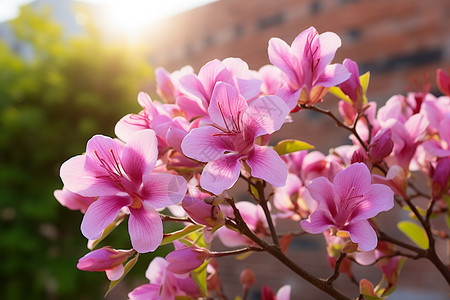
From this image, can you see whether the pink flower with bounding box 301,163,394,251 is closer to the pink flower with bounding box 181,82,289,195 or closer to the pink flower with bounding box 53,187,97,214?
the pink flower with bounding box 181,82,289,195

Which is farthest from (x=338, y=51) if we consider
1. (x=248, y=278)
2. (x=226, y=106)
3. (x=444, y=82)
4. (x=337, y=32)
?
(x=226, y=106)

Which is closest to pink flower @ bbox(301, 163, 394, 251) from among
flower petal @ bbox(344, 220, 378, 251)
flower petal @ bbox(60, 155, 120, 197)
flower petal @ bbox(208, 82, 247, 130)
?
flower petal @ bbox(344, 220, 378, 251)

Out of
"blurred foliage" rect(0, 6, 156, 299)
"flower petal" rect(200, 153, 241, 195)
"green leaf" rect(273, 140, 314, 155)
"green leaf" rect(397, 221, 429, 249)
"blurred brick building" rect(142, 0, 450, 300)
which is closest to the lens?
"flower petal" rect(200, 153, 241, 195)

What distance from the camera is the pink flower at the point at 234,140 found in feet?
1.40

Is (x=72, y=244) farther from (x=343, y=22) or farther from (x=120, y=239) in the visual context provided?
(x=343, y=22)

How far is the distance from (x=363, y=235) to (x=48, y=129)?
435 centimetres

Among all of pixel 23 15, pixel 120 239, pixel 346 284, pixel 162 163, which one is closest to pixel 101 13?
pixel 23 15

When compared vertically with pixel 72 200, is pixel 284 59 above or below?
above

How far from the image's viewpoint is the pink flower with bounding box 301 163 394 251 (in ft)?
1.46

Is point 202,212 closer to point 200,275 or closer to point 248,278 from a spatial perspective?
point 200,275

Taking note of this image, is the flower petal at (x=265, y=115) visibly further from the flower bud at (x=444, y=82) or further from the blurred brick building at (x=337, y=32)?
the blurred brick building at (x=337, y=32)

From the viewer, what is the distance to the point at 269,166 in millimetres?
433

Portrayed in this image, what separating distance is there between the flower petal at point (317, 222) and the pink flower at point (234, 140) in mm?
72

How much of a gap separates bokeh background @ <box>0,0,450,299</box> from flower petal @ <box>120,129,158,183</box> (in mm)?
3597
